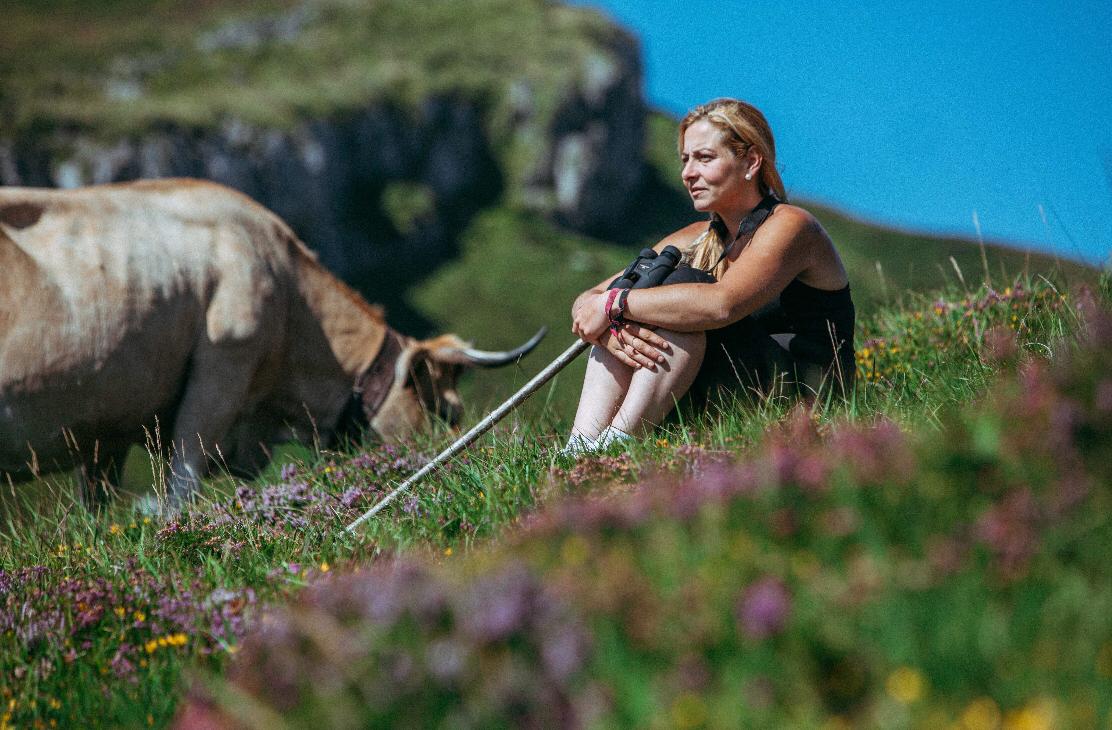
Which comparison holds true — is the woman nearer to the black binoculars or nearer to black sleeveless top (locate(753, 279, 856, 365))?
black sleeveless top (locate(753, 279, 856, 365))

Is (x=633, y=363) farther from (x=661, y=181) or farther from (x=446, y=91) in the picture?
(x=661, y=181)

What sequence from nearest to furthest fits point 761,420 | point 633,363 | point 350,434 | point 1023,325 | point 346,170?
point 761,420 < point 633,363 < point 1023,325 < point 350,434 < point 346,170

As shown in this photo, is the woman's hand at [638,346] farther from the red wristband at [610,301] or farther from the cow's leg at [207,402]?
A: the cow's leg at [207,402]

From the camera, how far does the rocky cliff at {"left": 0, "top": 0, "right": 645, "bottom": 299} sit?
80.5 m

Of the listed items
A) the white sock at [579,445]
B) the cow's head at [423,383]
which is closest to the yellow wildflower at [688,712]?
the white sock at [579,445]

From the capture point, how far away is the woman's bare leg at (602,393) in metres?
4.93

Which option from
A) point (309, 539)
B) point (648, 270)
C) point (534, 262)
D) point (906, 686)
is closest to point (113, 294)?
point (309, 539)

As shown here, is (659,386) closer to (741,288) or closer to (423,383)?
(741,288)

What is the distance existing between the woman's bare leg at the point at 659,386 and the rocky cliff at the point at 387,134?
7505cm

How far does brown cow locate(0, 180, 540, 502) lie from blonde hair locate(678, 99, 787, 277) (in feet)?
7.42

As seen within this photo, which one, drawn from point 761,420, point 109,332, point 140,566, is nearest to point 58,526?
point 140,566

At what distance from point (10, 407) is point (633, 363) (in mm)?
3982

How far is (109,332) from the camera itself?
22.4 ft

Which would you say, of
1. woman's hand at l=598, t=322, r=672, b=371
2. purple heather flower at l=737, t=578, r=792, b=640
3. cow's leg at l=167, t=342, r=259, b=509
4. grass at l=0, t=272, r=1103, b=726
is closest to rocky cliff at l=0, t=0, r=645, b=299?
cow's leg at l=167, t=342, r=259, b=509
